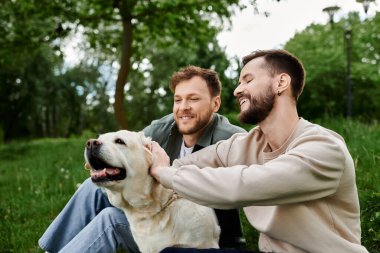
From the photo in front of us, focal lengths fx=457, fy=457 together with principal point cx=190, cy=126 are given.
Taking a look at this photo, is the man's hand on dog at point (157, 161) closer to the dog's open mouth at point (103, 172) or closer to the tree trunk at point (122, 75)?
the dog's open mouth at point (103, 172)

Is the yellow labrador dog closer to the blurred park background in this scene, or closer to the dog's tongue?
the dog's tongue

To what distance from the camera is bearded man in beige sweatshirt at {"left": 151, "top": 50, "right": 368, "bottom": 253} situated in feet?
6.68

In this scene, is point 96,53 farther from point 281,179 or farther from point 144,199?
point 281,179

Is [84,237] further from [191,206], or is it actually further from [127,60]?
[127,60]

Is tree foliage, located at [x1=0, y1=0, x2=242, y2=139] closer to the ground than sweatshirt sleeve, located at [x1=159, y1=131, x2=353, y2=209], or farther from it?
farther from it

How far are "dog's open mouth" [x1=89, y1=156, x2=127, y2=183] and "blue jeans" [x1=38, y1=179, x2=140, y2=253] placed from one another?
41 centimetres

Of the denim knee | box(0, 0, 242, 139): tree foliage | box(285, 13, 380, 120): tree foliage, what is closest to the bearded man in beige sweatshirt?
the denim knee

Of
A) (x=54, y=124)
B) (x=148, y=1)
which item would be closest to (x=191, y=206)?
(x=148, y=1)

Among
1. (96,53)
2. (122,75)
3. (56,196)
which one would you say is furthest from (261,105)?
(96,53)

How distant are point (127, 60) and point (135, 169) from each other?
7.61 meters

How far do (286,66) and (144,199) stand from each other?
1.23m

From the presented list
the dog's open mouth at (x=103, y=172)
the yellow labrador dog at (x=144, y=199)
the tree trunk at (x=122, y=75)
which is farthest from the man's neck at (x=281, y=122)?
the tree trunk at (x=122, y=75)

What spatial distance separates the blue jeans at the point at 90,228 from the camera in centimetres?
314

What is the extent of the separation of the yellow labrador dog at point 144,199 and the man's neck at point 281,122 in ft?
2.54
